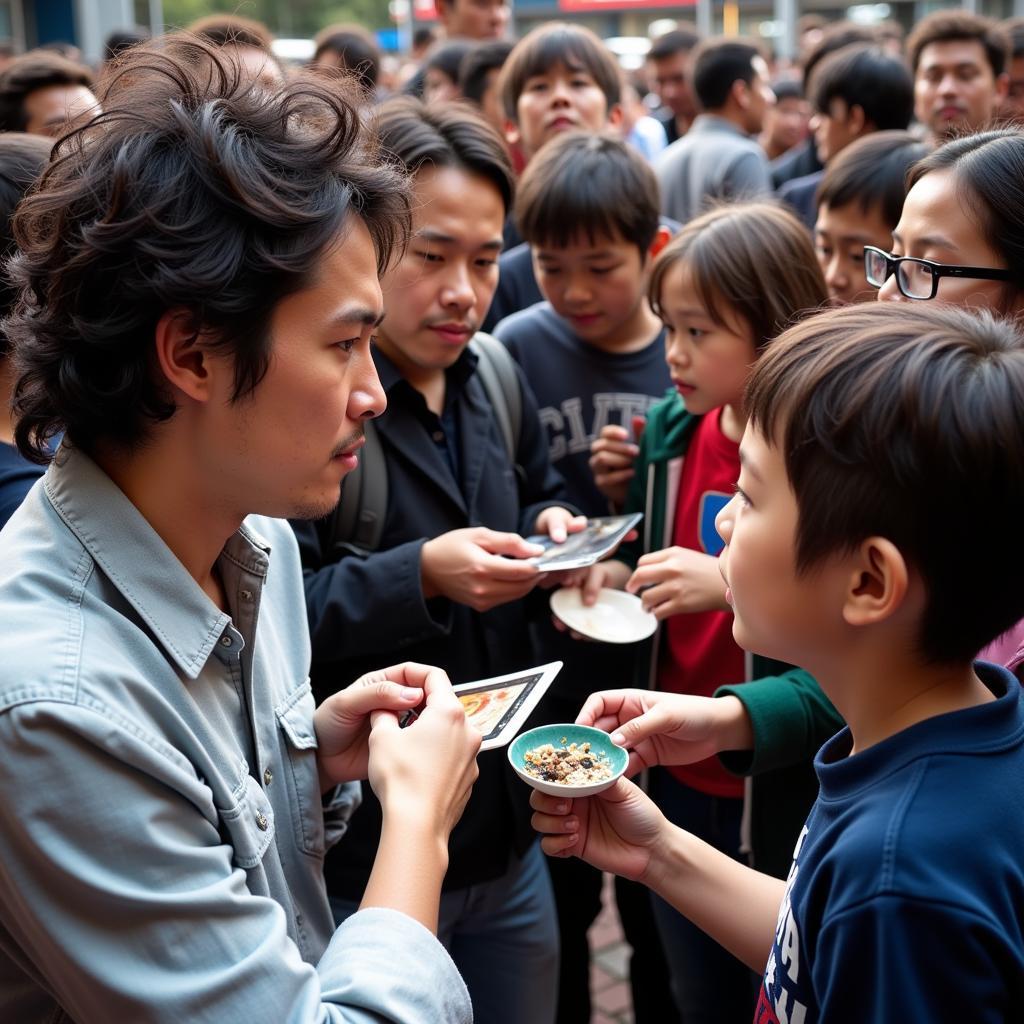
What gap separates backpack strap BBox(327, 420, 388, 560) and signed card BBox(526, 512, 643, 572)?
38 cm

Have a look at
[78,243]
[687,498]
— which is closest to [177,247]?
[78,243]

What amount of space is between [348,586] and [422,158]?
43.7 inches

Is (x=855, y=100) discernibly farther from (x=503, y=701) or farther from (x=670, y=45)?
(x=503, y=701)

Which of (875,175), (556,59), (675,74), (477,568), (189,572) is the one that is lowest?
(477,568)

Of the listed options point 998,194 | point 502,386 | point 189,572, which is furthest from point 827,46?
point 189,572

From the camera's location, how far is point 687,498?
2793mm

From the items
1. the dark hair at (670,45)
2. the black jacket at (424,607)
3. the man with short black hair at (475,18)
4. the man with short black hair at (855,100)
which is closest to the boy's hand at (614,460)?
the black jacket at (424,607)

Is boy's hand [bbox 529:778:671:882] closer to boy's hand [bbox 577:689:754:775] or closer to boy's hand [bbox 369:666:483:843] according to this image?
boy's hand [bbox 577:689:754:775]

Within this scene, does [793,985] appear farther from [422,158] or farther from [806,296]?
[422,158]

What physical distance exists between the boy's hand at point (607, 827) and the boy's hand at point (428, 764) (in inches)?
7.9

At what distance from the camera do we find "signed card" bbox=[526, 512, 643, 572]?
2.46 meters

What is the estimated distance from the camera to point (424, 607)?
7.95 ft

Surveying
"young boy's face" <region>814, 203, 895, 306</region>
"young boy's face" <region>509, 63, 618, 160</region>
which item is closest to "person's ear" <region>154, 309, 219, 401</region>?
"young boy's face" <region>814, 203, 895, 306</region>

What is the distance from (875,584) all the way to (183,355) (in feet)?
3.29
